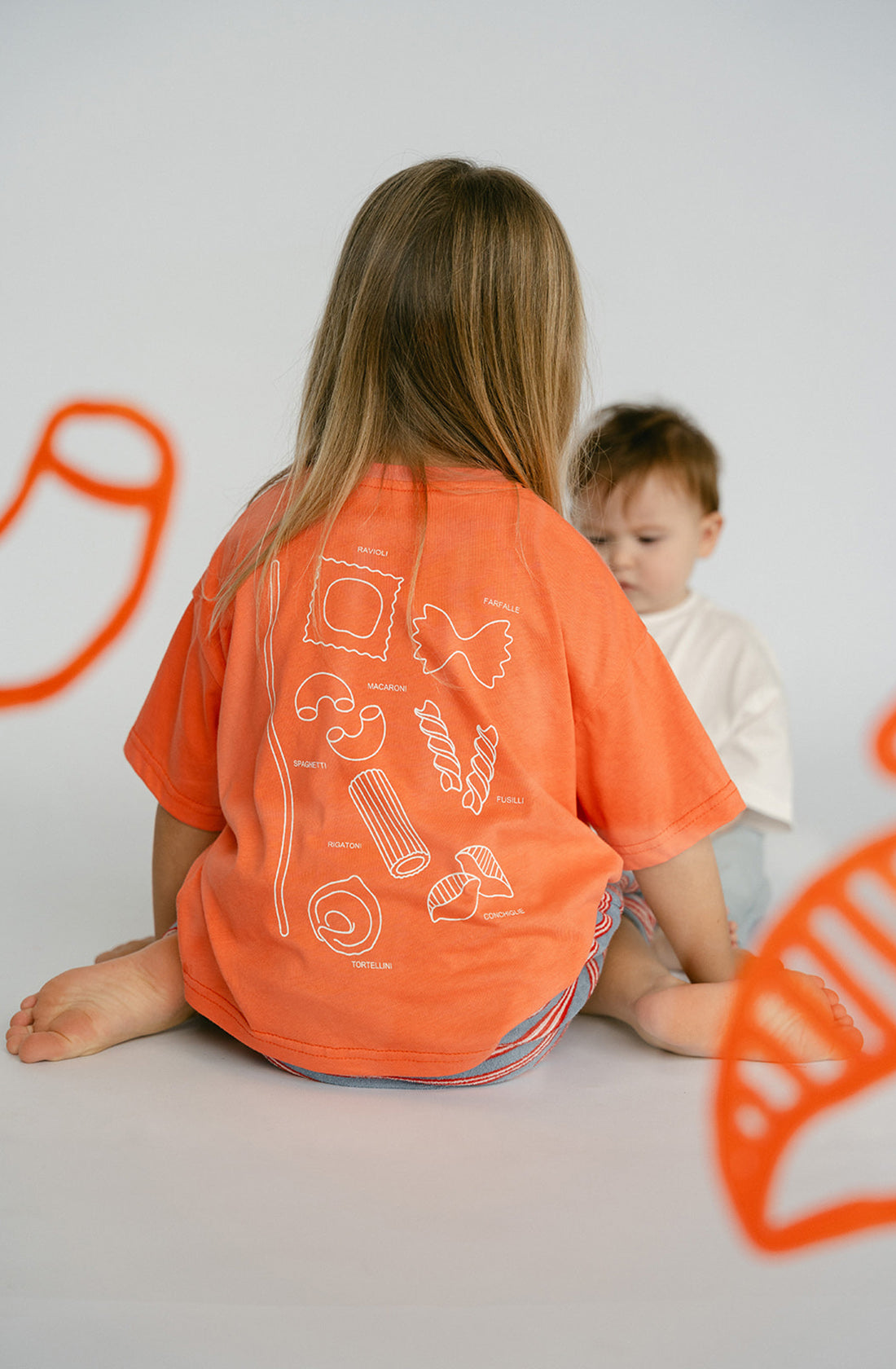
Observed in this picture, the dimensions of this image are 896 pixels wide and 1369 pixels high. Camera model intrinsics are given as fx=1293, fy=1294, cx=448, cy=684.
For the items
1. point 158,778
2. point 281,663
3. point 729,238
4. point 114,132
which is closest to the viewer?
point 281,663

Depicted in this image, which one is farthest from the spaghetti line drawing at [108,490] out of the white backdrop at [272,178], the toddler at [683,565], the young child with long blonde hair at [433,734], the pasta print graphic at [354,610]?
the pasta print graphic at [354,610]

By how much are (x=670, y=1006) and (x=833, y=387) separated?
1154 millimetres

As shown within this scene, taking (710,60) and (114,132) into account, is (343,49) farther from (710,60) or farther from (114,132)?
(710,60)

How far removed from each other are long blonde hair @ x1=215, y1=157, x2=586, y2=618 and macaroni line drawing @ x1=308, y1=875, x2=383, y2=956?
0.69 feet

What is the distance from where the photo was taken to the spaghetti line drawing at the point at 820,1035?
0.70 m

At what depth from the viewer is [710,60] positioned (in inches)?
64.2

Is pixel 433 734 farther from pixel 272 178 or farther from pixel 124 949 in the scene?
pixel 272 178

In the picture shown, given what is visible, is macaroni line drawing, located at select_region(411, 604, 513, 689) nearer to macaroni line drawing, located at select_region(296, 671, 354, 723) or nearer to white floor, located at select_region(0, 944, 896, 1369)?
macaroni line drawing, located at select_region(296, 671, 354, 723)

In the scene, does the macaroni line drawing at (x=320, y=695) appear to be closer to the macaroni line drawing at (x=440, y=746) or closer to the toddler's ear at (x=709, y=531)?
the macaroni line drawing at (x=440, y=746)

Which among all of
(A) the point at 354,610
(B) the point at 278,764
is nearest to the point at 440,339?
(A) the point at 354,610

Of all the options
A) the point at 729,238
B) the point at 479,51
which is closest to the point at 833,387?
the point at 729,238

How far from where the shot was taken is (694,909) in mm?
908

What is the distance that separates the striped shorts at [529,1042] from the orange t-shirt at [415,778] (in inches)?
0.7

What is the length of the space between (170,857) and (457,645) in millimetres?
335
